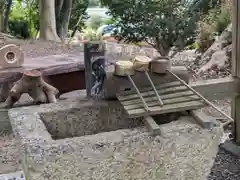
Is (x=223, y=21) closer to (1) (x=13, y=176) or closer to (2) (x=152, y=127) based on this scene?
(1) (x=13, y=176)

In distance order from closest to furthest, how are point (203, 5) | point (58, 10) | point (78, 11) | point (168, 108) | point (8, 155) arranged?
point (168, 108) < point (8, 155) < point (203, 5) < point (58, 10) < point (78, 11)

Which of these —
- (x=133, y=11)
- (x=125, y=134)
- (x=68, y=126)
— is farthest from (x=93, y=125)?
(x=133, y=11)

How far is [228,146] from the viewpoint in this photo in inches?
98.7

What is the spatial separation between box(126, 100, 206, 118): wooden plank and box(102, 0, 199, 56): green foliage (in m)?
3.87

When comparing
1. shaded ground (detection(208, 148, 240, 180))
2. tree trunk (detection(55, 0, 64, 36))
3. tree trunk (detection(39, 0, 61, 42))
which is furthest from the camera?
tree trunk (detection(55, 0, 64, 36))

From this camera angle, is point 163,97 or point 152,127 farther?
point 163,97

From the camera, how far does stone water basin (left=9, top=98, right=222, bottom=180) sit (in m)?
1.15

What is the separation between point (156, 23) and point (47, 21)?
161cm

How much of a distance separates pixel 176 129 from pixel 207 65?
10.0 feet

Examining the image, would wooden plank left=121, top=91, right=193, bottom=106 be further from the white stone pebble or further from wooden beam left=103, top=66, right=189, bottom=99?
the white stone pebble

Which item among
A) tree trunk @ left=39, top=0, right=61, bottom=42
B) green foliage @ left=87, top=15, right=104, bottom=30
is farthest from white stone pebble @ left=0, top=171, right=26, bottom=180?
green foliage @ left=87, top=15, right=104, bottom=30

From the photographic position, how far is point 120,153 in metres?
1.18

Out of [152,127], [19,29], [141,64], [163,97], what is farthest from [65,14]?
[152,127]

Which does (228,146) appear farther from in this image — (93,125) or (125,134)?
(125,134)
